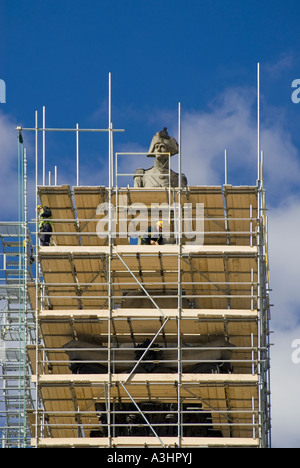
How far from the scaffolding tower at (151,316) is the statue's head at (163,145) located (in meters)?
3.21

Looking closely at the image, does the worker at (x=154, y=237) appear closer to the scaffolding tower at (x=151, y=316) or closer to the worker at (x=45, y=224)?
the scaffolding tower at (x=151, y=316)

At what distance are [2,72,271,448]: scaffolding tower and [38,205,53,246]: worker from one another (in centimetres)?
27

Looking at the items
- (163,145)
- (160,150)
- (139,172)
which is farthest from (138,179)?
(163,145)

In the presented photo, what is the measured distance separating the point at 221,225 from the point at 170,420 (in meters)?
6.88

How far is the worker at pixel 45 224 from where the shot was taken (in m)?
66.1

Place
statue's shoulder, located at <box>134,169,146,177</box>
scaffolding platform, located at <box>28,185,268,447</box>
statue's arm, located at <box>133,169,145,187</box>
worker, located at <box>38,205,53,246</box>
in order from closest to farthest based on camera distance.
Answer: scaffolding platform, located at <box>28,185,268,447</box>
worker, located at <box>38,205,53,246</box>
statue's arm, located at <box>133,169,145,187</box>
statue's shoulder, located at <box>134,169,146,177</box>

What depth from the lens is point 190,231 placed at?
66688 mm

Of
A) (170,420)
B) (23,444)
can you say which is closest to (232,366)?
(170,420)

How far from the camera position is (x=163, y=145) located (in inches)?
2763

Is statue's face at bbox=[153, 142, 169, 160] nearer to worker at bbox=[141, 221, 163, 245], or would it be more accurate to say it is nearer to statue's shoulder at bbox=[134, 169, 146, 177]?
statue's shoulder at bbox=[134, 169, 146, 177]

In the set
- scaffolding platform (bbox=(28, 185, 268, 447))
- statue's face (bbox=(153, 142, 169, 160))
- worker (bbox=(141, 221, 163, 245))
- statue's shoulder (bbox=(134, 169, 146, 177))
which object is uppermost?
statue's face (bbox=(153, 142, 169, 160))

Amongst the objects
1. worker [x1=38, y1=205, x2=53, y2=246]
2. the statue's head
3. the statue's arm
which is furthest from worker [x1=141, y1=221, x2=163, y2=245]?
the statue's head

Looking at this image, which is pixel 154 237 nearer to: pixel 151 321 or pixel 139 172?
pixel 151 321

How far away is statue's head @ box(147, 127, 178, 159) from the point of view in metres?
70.1
